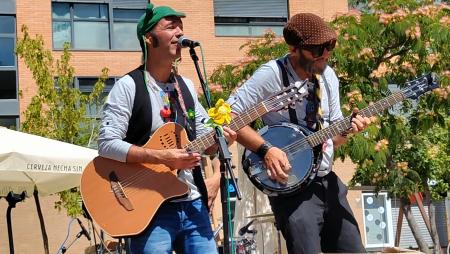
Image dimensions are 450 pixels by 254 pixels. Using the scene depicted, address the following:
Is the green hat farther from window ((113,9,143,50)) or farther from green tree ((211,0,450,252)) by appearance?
window ((113,9,143,50))

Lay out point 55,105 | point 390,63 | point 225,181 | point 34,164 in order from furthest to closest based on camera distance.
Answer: point 55,105, point 390,63, point 34,164, point 225,181

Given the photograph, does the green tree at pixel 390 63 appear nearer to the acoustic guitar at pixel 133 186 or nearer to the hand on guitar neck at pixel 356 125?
the hand on guitar neck at pixel 356 125

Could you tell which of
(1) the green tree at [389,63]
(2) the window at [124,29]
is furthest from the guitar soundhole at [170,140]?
(2) the window at [124,29]

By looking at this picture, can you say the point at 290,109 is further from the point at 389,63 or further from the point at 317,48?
the point at 389,63

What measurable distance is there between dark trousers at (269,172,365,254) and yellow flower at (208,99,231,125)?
1.90 feet

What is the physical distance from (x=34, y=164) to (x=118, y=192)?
4845 mm

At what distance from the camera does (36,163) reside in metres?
8.49

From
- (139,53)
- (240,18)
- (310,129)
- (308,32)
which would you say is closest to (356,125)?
(310,129)

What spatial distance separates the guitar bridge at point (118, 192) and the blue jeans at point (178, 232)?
0.59 feet

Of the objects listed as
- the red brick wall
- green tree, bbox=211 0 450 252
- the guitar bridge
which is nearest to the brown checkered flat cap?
the guitar bridge

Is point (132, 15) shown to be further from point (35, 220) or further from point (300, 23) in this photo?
point (300, 23)

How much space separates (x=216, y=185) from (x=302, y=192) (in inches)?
20.1

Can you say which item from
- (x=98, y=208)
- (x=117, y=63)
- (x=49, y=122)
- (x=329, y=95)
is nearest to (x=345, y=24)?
(x=49, y=122)

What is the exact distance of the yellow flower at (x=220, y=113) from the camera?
383 centimetres
